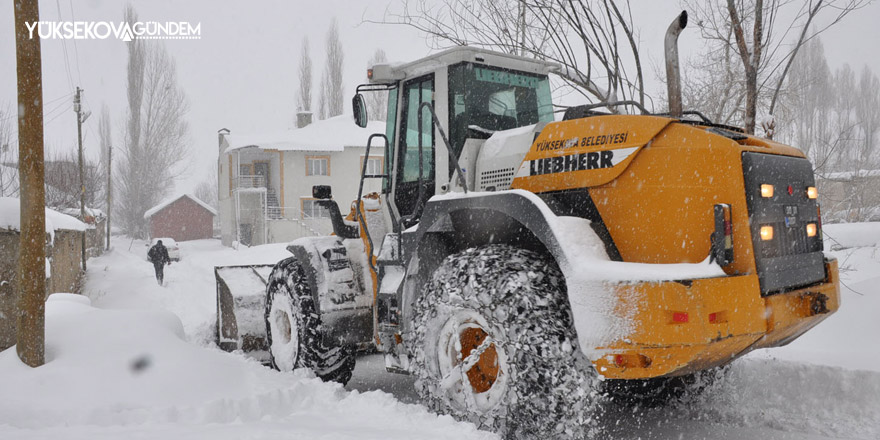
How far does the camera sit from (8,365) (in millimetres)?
4742

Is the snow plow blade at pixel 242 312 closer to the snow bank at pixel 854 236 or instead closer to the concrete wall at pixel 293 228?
the snow bank at pixel 854 236

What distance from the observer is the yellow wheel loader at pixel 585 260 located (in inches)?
127

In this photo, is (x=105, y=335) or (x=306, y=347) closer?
(x=105, y=335)

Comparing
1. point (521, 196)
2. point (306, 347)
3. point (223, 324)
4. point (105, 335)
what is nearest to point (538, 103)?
point (521, 196)

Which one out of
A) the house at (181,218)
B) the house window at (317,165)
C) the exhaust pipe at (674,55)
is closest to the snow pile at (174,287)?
the exhaust pipe at (674,55)

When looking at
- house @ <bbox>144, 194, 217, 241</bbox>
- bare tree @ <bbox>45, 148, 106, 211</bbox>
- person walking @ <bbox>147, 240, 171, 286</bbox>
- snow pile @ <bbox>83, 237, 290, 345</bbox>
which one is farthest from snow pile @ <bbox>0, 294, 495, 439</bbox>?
house @ <bbox>144, 194, 217, 241</bbox>

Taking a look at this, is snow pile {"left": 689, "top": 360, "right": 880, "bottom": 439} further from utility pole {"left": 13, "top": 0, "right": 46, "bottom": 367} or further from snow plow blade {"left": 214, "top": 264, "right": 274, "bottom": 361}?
utility pole {"left": 13, "top": 0, "right": 46, "bottom": 367}

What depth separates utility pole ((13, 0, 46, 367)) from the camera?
487 centimetres

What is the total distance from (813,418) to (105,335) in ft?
16.7

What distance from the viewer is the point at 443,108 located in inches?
193

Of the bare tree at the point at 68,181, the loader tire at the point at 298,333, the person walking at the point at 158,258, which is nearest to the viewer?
the loader tire at the point at 298,333

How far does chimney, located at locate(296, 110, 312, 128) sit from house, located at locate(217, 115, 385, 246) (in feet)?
8.82

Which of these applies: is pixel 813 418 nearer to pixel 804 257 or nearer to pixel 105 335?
pixel 804 257

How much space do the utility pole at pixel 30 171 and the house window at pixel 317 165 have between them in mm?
28547
